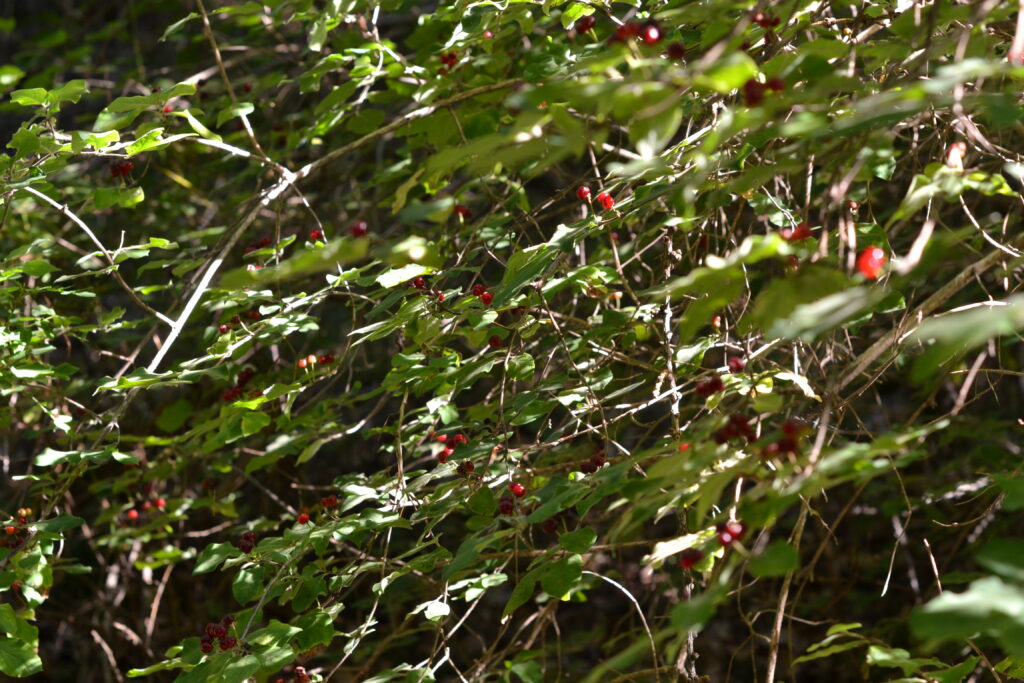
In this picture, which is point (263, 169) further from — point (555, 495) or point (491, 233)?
point (555, 495)

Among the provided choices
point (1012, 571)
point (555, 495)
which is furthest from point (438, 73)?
point (1012, 571)

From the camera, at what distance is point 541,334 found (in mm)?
2299

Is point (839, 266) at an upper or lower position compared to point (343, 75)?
upper

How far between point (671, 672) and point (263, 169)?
166 cm

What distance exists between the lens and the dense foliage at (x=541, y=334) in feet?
3.61

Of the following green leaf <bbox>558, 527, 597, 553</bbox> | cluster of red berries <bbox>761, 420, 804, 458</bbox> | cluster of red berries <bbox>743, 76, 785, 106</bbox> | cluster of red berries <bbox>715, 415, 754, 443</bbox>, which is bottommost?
green leaf <bbox>558, 527, 597, 553</bbox>

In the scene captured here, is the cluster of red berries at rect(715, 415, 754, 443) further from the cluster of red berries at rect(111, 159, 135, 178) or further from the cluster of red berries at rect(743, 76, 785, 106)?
the cluster of red berries at rect(111, 159, 135, 178)

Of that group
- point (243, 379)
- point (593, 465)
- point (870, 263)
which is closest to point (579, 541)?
point (593, 465)

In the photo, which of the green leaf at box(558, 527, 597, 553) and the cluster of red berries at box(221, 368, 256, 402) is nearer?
the green leaf at box(558, 527, 597, 553)

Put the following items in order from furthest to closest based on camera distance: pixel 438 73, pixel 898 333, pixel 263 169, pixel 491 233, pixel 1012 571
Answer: pixel 263 169
pixel 438 73
pixel 491 233
pixel 898 333
pixel 1012 571

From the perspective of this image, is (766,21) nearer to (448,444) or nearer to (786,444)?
(786,444)

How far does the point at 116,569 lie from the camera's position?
3.19 meters

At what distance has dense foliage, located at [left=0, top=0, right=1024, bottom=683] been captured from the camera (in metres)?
1.10

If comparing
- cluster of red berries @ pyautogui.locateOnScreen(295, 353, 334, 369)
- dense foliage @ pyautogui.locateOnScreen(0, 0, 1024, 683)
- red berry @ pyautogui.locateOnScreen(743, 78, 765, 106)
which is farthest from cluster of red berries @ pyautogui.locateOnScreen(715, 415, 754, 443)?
cluster of red berries @ pyautogui.locateOnScreen(295, 353, 334, 369)
